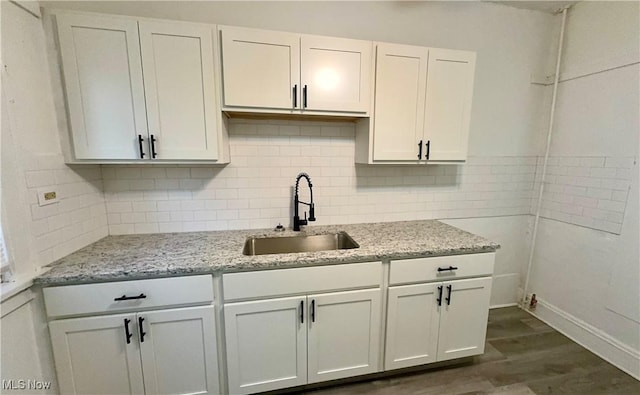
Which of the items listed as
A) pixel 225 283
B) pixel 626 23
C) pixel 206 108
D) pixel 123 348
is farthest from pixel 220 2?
pixel 626 23

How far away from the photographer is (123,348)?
1423mm

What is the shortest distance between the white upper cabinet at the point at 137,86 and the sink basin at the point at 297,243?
766mm

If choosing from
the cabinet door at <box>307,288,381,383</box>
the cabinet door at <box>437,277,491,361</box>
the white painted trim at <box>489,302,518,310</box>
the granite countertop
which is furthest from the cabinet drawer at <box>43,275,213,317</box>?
the white painted trim at <box>489,302,518,310</box>

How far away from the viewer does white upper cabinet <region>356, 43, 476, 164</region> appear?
183 cm

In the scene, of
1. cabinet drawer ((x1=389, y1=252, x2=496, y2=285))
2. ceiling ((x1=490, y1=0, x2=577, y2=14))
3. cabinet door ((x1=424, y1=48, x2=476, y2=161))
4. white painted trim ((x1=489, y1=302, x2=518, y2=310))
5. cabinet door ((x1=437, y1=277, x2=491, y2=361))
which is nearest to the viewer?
cabinet drawer ((x1=389, y1=252, x2=496, y2=285))

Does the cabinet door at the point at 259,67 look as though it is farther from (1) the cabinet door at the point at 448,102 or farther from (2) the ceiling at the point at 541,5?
(2) the ceiling at the point at 541,5

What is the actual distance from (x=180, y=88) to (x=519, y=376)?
295 cm

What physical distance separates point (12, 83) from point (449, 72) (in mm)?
2522

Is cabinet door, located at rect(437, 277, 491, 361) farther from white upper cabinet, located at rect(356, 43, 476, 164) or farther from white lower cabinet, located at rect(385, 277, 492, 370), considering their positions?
white upper cabinet, located at rect(356, 43, 476, 164)

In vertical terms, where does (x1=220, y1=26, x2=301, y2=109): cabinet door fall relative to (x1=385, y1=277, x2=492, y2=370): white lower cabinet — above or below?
above

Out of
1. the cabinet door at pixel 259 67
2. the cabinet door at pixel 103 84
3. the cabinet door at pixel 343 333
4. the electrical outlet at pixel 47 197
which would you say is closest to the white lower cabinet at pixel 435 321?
the cabinet door at pixel 343 333

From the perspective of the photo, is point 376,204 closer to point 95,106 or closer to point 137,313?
Answer: point 137,313

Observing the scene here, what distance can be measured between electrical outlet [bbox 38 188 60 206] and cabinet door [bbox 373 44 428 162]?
1.93m

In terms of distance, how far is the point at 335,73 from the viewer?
1738mm
